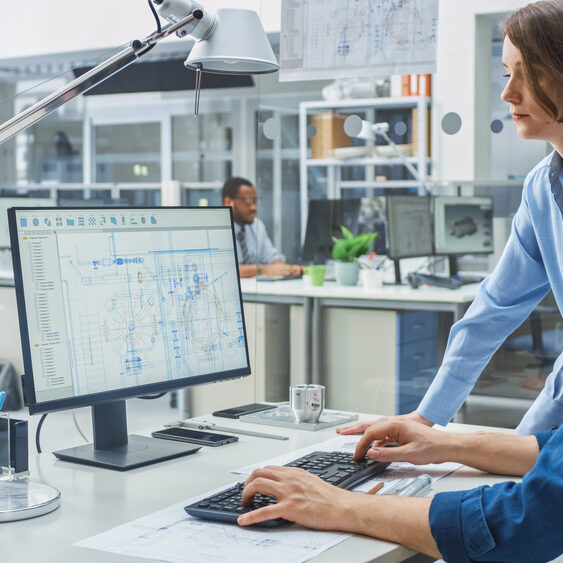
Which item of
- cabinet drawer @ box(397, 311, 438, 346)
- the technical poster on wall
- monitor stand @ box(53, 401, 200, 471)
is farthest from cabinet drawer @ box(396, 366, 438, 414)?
monitor stand @ box(53, 401, 200, 471)

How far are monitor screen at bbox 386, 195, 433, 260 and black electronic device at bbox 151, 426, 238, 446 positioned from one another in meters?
2.62

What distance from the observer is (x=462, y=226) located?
428 cm

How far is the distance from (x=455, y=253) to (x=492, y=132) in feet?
3.52

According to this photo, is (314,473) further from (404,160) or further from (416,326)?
(404,160)

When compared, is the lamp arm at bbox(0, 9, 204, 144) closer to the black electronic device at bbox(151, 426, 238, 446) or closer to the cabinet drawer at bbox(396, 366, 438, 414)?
the black electronic device at bbox(151, 426, 238, 446)

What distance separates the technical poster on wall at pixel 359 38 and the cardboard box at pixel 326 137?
4.60 feet

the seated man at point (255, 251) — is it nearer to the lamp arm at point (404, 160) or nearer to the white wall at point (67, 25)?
the lamp arm at point (404, 160)

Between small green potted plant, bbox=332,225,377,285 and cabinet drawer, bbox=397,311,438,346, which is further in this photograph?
small green potted plant, bbox=332,225,377,285

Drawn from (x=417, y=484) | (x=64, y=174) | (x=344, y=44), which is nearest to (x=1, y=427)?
(x=417, y=484)

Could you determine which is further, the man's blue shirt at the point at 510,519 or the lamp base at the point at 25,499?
the lamp base at the point at 25,499

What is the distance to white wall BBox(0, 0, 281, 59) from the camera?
561cm

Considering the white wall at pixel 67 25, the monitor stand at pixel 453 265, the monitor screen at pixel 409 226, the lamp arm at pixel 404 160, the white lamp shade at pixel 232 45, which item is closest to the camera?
the white lamp shade at pixel 232 45

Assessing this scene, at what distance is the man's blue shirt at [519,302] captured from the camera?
5.18 feet

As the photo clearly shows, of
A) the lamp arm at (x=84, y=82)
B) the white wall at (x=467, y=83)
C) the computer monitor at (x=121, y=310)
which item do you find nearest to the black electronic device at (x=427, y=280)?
the white wall at (x=467, y=83)
